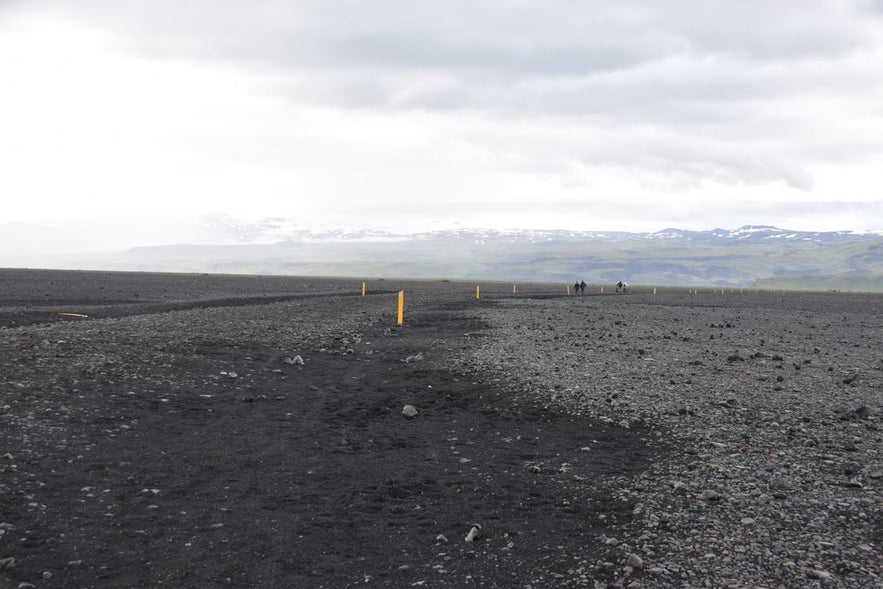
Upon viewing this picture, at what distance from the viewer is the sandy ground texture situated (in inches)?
264

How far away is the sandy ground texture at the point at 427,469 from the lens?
6.71 meters

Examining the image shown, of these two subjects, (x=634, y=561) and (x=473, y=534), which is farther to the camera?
(x=473, y=534)

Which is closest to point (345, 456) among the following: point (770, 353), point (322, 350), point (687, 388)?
point (687, 388)

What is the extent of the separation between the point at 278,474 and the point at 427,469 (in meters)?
2.19

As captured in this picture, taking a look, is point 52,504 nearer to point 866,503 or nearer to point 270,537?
point 270,537

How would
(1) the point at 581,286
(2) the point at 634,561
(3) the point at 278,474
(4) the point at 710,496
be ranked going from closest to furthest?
(2) the point at 634,561 < (4) the point at 710,496 < (3) the point at 278,474 < (1) the point at 581,286

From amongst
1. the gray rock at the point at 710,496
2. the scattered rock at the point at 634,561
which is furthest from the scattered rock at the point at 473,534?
the gray rock at the point at 710,496

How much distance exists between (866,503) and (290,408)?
9.98 meters

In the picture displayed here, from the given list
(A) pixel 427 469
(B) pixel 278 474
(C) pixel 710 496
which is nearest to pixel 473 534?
(A) pixel 427 469

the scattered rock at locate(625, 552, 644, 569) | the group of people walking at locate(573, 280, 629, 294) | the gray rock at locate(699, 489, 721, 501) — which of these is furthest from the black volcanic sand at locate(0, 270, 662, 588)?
the group of people walking at locate(573, 280, 629, 294)

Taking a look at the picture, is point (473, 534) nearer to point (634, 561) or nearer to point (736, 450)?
point (634, 561)

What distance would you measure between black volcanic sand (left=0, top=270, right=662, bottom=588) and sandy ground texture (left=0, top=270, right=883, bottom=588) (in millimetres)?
40

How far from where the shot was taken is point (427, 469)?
9938mm

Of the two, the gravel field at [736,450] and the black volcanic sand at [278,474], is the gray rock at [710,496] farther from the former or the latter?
the black volcanic sand at [278,474]
